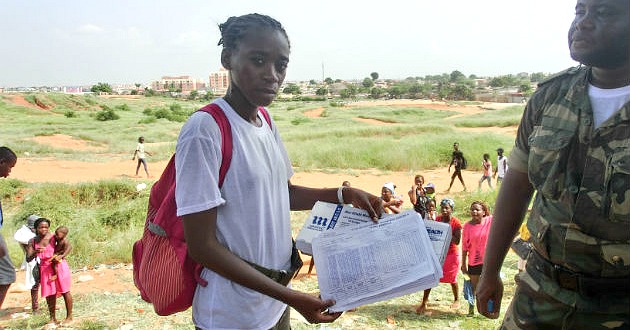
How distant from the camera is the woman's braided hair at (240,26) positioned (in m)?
1.62

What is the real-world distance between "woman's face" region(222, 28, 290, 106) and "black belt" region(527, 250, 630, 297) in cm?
104

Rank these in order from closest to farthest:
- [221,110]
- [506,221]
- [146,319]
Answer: [221,110], [506,221], [146,319]

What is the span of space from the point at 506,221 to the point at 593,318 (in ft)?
1.35

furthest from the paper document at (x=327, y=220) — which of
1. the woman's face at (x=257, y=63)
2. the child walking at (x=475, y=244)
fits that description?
the child walking at (x=475, y=244)

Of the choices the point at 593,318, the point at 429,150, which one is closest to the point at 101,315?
the point at 593,318

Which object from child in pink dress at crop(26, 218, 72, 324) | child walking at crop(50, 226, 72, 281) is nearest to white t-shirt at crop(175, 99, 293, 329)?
child in pink dress at crop(26, 218, 72, 324)

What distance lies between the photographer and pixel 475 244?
4867 mm

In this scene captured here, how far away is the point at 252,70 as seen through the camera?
63.5 inches

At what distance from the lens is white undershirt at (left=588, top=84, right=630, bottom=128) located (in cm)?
149

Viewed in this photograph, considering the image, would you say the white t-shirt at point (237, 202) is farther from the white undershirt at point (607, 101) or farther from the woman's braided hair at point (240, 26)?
the white undershirt at point (607, 101)

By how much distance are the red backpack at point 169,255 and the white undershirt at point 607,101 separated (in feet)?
3.59

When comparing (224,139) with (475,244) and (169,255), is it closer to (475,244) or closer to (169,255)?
(169,255)

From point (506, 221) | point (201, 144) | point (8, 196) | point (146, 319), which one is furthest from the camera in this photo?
point (8, 196)

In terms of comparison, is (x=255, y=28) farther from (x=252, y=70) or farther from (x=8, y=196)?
(x=8, y=196)
